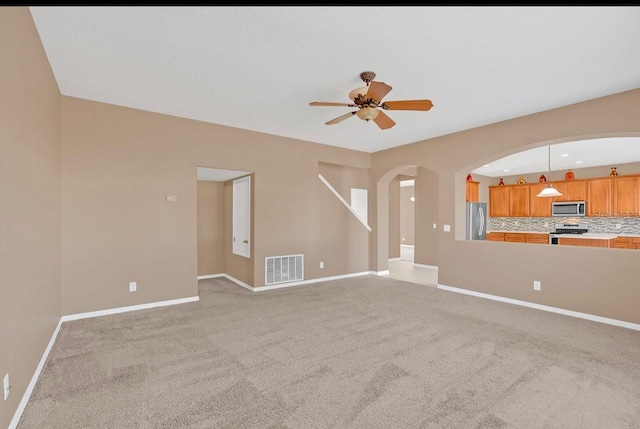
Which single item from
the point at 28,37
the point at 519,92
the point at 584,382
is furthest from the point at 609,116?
the point at 28,37

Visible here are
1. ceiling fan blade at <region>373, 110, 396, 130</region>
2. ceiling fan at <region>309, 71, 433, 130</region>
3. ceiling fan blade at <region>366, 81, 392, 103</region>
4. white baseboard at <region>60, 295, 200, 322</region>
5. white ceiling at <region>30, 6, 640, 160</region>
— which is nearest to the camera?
white ceiling at <region>30, 6, 640, 160</region>

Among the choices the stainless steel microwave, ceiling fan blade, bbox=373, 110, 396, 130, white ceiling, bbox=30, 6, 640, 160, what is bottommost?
the stainless steel microwave

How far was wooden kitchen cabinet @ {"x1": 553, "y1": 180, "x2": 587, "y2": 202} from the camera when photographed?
7.75m

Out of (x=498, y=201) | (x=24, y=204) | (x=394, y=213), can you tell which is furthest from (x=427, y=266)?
(x=24, y=204)

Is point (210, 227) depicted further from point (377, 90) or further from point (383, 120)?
point (377, 90)

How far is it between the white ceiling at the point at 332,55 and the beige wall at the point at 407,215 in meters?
7.41

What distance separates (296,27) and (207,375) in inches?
116

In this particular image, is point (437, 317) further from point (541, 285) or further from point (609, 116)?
point (609, 116)

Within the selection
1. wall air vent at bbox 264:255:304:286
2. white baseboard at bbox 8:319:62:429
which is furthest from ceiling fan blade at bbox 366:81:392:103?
white baseboard at bbox 8:319:62:429

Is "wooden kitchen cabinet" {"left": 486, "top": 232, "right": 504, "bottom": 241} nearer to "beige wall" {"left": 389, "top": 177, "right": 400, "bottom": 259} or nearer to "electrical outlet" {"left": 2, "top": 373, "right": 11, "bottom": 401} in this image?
"beige wall" {"left": 389, "top": 177, "right": 400, "bottom": 259}

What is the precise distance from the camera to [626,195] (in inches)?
280

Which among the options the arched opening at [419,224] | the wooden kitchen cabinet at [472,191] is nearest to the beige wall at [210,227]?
the arched opening at [419,224]

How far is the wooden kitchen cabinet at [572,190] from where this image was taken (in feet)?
25.4

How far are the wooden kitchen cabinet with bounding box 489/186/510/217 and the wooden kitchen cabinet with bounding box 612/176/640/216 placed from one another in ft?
7.56
